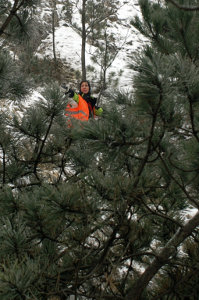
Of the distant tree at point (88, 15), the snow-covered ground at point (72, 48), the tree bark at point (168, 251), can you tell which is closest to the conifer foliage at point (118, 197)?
the tree bark at point (168, 251)

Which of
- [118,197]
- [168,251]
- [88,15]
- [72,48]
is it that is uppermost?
[72,48]

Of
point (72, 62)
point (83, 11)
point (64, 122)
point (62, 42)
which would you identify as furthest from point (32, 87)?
point (62, 42)

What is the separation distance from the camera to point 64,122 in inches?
83.1

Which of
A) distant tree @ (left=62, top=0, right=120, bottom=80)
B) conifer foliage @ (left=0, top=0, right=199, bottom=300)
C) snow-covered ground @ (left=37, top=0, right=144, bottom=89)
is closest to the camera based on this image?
conifer foliage @ (left=0, top=0, right=199, bottom=300)

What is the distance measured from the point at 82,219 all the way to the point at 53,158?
1.30m

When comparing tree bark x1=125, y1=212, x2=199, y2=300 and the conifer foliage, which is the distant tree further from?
tree bark x1=125, y1=212, x2=199, y2=300

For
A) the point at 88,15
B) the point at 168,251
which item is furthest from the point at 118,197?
the point at 88,15

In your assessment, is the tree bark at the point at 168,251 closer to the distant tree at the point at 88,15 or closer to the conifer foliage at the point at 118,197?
the conifer foliage at the point at 118,197

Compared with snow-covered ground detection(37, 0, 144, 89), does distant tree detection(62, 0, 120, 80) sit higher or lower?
lower

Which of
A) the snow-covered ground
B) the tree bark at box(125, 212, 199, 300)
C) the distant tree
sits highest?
the snow-covered ground

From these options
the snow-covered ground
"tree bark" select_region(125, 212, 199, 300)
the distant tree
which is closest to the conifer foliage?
"tree bark" select_region(125, 212, 199, 300)

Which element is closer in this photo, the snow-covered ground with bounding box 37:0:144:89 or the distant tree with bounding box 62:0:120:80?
the distant tree with bounding box 62:0:120:80

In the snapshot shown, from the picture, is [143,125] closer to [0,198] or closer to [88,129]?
[88,129]

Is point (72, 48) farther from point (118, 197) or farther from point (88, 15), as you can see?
point (118, 197)
